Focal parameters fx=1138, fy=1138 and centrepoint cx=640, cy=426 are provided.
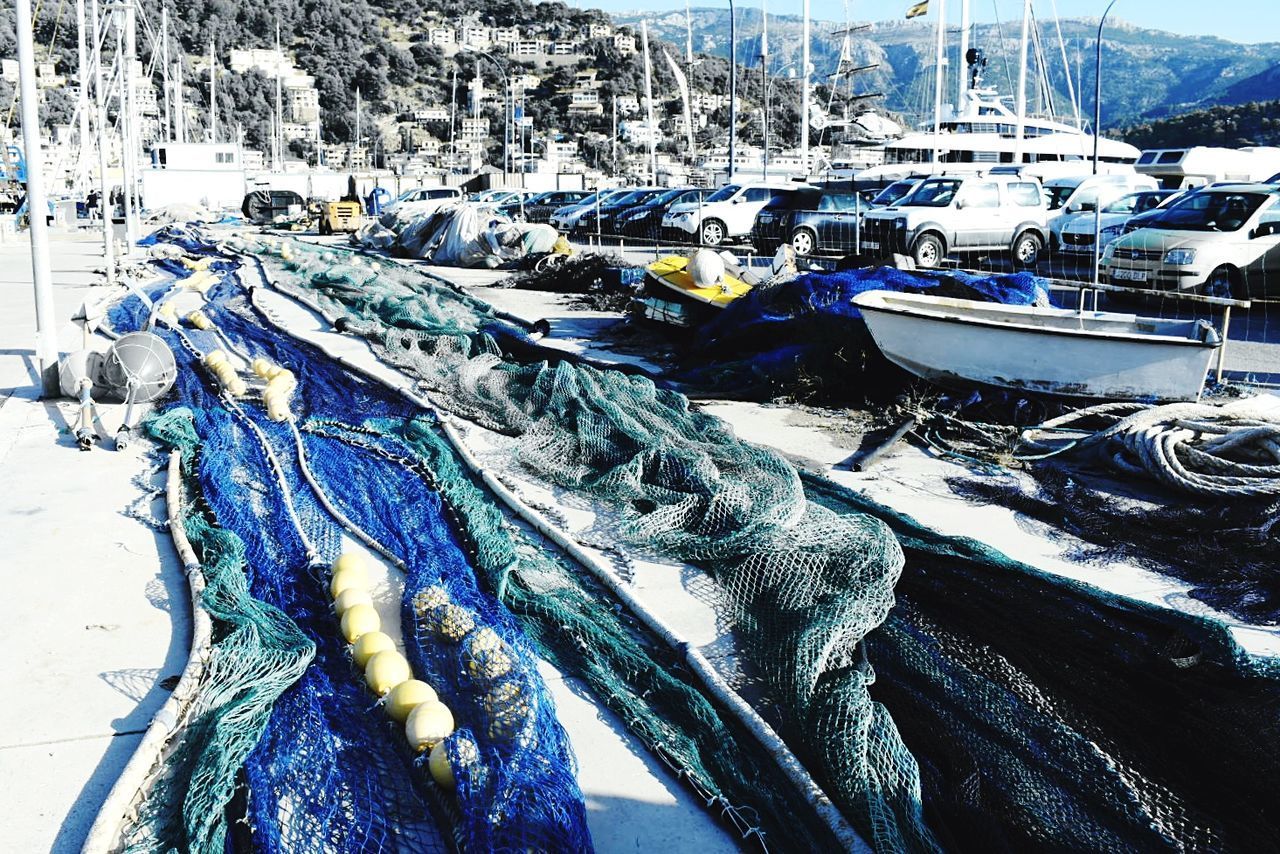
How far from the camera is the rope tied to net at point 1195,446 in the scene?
6.45 meters

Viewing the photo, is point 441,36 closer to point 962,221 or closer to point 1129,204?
point 1129,204

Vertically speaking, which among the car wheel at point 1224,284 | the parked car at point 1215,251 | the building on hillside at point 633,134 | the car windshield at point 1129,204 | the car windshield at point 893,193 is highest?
the building on hillside at point 633,134

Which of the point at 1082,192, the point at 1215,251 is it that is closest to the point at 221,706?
the point at 1215,251

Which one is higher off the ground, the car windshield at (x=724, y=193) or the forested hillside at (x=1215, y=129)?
the forested hillside at (x=1215, y=129)

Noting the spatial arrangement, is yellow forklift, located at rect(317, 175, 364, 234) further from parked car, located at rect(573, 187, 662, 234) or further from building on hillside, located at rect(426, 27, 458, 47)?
building on hillside, located at rect(426, 27, 458, 47)

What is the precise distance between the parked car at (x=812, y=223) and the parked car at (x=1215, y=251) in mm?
6069

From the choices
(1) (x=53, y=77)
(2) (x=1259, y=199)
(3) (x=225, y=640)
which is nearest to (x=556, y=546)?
(3) (x=225, y=640)

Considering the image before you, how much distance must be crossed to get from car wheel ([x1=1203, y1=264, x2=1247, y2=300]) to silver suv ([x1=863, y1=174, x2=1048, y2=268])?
4.82 m

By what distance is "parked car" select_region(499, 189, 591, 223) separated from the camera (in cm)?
3469

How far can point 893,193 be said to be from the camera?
22938 mm

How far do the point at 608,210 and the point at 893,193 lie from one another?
1010cm

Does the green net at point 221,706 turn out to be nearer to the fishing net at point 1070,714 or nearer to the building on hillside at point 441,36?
the fishing net at point 1070,714

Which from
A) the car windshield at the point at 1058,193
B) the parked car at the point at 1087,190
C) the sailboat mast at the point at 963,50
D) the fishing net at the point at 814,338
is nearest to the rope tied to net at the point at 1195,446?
the fishing net at the point at 814,338

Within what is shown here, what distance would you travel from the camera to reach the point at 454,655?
3973 mm
